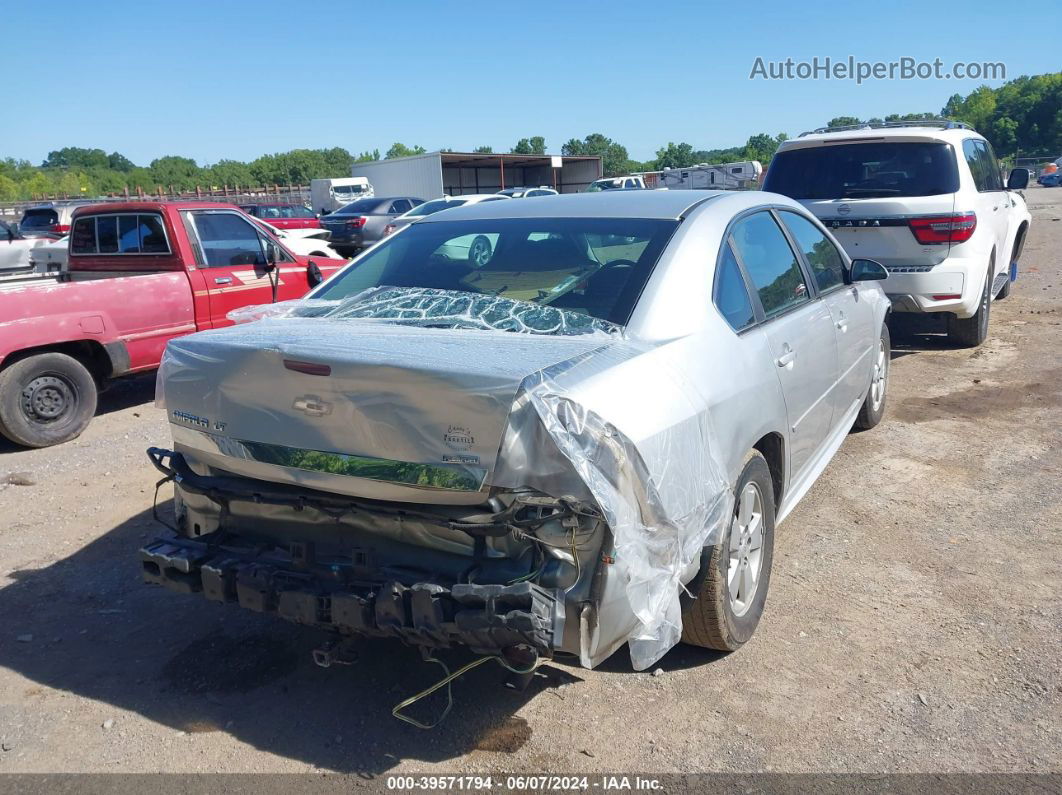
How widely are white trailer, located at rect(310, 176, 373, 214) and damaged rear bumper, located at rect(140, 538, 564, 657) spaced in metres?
35.7

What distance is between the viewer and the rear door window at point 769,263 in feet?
12.2

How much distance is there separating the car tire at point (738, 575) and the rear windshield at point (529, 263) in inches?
34.1

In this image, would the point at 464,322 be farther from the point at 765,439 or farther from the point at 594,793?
the point at 594,793

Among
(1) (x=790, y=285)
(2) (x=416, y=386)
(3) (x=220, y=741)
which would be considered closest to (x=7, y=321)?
(3) (x=220, y=741)

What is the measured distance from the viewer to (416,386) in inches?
100

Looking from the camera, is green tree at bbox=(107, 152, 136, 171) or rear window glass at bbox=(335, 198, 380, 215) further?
green tree at bbox=(107, 152, 136, 171)

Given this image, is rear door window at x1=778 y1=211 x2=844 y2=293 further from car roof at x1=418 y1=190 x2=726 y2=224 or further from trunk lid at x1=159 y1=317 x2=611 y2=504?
trunk lid at x1=159 y1=317 x2=611 y2=504

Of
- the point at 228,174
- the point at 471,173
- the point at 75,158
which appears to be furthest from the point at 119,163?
the point at 471,173

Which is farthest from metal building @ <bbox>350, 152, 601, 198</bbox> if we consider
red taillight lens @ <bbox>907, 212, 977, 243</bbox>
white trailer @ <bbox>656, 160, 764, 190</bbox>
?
red taillight lens @ <bbox>907, 212, 977, 243</bbox>

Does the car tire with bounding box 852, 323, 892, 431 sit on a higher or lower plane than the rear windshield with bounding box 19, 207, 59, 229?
lower

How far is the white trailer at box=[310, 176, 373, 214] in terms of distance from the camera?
122 feet

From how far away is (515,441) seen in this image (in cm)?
242

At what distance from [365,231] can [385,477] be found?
63.3 ft

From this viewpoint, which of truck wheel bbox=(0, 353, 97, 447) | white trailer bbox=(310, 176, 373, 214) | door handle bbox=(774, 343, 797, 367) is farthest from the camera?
white trailer bbox=(310, 176, 373, 214)
